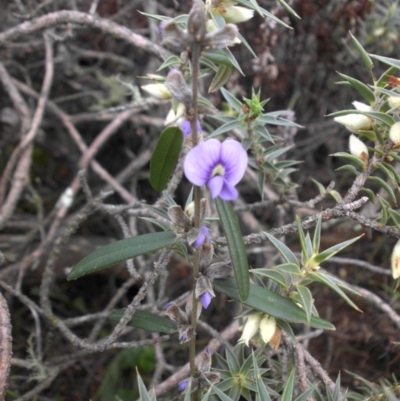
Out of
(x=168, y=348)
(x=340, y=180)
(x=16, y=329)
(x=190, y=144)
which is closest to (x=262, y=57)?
(x=340, y=180)

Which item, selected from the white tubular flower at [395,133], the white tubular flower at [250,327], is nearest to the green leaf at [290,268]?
the white tubular flower at [250,327]

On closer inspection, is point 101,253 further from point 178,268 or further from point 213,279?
point 178,268

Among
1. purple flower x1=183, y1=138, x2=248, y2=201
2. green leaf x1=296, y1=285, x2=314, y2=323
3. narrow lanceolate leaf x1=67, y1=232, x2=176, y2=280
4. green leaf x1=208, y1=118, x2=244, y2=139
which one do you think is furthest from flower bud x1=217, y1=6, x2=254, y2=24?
green leaf x1=296, y1=285, x2=314, y2=323

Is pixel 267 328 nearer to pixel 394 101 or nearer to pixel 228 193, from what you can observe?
pixel 228 193

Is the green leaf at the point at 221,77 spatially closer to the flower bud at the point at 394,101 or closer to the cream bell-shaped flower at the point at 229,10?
the cream bell-shaped flower at the point at 229,10

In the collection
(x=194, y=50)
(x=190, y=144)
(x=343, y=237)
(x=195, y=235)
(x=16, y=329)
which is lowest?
(x=16, y=329)

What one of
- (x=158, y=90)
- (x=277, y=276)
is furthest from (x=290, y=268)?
(x=158, y=90)

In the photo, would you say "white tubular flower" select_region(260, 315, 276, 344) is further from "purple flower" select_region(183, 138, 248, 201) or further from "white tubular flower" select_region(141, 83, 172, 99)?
"white tubular flower" select_region(141, 83, 172, 99)
